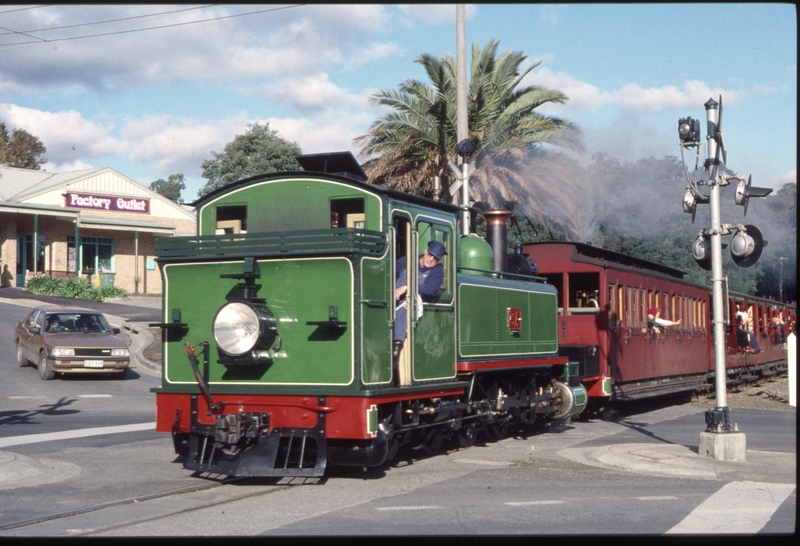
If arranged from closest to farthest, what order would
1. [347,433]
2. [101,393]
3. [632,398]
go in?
[347,433] < [632,398] < [101,393]

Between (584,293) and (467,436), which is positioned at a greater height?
(584,293)

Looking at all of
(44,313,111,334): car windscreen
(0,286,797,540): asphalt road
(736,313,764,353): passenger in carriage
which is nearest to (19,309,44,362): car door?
(44,313,111,334): car windscreen

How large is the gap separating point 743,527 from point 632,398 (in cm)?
957

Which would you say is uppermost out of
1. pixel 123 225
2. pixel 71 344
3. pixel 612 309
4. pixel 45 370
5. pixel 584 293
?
pixel 123 225

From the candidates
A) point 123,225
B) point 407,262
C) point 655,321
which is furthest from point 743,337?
point 123,225

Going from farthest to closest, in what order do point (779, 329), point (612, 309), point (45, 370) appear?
point (779, 329) → point (45, 370) → point (612, 309)

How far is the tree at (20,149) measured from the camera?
214 ft

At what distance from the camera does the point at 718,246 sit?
11.6 m

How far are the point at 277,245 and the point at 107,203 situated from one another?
3502 cm

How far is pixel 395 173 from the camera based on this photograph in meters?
24.5

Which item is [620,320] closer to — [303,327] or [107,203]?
[303,327]

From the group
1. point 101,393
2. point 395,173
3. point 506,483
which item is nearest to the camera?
point 506,483
